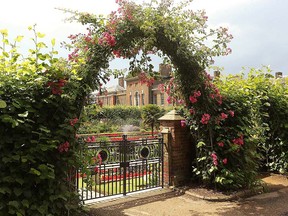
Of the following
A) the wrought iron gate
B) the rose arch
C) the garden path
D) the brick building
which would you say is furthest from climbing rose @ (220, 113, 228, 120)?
the brick building

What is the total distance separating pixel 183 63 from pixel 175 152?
203cm

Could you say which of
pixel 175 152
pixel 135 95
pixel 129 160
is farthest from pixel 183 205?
pixel 135 95

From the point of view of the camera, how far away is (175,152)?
6.09 metres

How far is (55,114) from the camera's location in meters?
3.55

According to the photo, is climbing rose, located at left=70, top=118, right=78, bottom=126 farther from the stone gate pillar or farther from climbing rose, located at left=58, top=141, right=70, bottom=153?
the stone gate pillar

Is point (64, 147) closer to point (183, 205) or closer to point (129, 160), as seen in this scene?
point (129, 160)

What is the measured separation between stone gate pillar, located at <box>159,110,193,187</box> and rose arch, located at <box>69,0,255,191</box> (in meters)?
0.22

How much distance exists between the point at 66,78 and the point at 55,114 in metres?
0.51

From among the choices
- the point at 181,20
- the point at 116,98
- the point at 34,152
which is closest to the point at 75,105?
the point at 34,152

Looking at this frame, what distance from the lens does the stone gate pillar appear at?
6066 mm

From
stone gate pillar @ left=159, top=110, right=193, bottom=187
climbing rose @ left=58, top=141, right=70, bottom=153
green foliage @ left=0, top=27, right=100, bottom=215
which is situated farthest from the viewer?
stone gate pillar @ left=159, top=110, right=193, bottom=187

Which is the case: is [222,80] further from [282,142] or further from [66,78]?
[66,78]

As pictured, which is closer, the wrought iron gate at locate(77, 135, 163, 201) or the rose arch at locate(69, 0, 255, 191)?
the rose arch at locate(69, 0, 255, 191)

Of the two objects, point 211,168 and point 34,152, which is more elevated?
point 34,152
